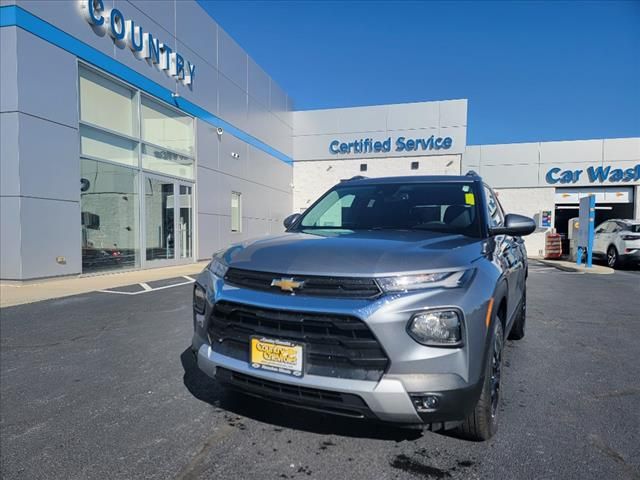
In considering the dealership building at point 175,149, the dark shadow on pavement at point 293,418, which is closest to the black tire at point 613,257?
the dealership building at point 175,149

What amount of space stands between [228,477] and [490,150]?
23851 mm

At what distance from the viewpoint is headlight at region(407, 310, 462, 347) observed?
76.3 inches

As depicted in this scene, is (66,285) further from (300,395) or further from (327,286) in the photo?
(327,286)

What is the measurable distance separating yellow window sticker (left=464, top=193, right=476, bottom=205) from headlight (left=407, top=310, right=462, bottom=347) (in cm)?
154

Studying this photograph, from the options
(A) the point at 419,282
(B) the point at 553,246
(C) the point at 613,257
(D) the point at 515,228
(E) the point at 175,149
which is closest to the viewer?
(A) the point at 419,282

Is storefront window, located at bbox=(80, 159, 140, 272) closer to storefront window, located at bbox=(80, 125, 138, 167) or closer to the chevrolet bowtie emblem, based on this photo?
storefront window, located at bbox=(80, 125, 138, 167)

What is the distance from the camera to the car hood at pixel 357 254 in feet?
6.81

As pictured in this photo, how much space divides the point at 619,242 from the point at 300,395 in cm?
1544

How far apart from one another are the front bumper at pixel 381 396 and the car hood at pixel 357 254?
1.76ft

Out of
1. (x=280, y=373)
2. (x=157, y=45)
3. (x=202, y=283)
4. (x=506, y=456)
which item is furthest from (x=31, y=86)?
(x=506, y=456)

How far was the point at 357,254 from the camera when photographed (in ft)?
7.20

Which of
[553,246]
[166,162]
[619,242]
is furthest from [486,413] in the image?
[553,246]

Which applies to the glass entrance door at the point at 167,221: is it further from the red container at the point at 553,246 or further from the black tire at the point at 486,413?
the red container at the point at 553,246

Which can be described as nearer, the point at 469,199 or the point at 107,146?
the point at 469,199
